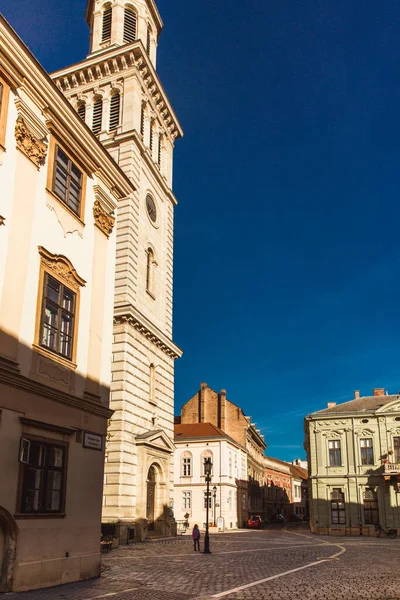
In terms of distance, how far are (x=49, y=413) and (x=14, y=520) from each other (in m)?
2.57

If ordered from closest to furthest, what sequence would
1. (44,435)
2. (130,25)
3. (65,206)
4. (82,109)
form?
1. (44,435)
2. (65,206)
3. (82,109)
4. (130,25)

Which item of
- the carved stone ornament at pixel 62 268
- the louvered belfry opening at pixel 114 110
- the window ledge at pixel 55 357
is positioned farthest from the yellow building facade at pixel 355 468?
the carved stone ornament at pixel 62 268

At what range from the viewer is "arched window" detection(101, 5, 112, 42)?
139ft

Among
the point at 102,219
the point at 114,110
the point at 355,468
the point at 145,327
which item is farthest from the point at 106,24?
the point at 355,468

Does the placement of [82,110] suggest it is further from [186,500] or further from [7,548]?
[186,500]

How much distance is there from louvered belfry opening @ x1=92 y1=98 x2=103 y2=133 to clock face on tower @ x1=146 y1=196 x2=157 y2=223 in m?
5.95

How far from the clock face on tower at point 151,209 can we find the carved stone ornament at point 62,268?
22220 millimetres

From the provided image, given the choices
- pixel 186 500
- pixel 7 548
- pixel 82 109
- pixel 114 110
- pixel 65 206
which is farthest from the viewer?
pixel 186 500

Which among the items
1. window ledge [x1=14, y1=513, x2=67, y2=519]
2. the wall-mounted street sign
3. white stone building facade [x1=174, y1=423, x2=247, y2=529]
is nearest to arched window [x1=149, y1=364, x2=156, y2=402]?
the wall-mounted street sign

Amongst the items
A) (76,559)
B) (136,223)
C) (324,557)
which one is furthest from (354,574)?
(136,223)

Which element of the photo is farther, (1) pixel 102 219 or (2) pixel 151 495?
(2) pixel 151 495

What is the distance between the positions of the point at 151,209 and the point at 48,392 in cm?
2600

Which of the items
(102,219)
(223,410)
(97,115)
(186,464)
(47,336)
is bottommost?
(186,464)

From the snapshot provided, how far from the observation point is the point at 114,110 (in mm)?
38375
